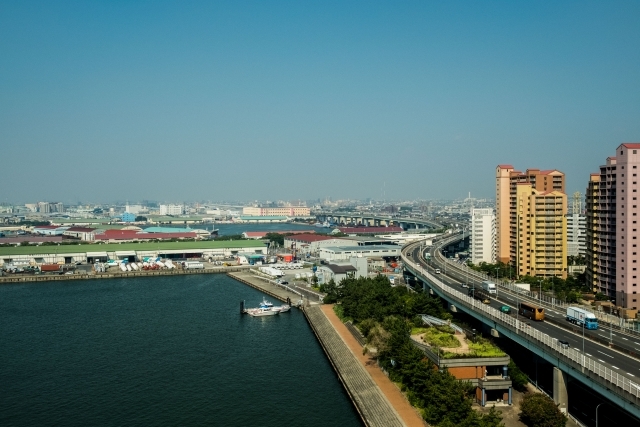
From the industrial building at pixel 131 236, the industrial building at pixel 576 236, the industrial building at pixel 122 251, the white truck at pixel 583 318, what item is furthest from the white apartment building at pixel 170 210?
the white truck at pixel 583 318

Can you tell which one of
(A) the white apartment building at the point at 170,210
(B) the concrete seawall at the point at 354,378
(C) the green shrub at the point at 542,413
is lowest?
(B) the concrete seawall at the point at 354,378

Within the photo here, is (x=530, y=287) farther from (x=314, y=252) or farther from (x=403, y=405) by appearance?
(x=314, y=252)

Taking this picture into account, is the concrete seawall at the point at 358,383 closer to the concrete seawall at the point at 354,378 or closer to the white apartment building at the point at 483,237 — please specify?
the concrete seawall at the point at 354,378

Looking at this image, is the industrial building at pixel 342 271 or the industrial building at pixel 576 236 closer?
the industrial building at pixel 342 271

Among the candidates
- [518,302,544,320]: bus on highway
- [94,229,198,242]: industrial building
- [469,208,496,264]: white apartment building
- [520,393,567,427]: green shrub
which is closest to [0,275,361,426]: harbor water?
[520,393,567,427]: green shrub

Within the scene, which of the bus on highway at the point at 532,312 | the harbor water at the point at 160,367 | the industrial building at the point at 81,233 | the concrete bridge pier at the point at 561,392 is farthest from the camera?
the industrial building at the point at 81,233

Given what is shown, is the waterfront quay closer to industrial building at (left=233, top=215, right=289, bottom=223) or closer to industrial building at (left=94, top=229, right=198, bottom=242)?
industrial building at (left=94, top=229, right=198, bottom=242)

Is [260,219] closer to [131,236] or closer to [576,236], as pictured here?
[131,236]

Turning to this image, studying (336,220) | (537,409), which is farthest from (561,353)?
(336,220)
